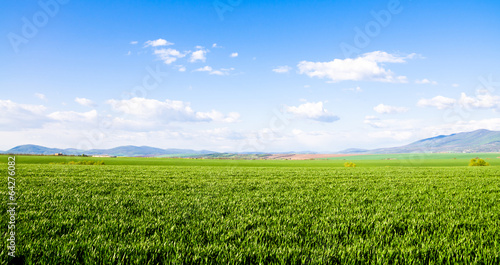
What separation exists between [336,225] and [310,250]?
2.31m

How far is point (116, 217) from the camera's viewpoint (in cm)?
818

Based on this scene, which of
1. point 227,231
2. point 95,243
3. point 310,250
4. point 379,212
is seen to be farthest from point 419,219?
point 95,243

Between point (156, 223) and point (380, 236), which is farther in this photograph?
point (156, 223)

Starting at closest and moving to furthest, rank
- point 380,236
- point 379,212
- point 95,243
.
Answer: point 95,243 < point 380,236 < point 379,212

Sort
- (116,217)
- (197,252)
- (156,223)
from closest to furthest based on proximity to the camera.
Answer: (197,252)
(156,223)
(116,217)

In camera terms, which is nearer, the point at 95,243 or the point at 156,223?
the point at 95,243

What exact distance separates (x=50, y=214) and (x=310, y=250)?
8213 millimetres

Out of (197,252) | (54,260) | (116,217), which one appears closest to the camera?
(54,260)

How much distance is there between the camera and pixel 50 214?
8430 millimetres

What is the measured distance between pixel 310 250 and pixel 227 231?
2.33 metres

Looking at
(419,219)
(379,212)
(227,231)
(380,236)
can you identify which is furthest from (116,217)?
(419,219)

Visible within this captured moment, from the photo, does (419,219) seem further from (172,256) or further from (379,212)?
(172,256)

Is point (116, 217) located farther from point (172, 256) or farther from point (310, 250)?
point (310, 250)

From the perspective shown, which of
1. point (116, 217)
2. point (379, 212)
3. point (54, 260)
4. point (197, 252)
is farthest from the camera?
point (379, 212)
